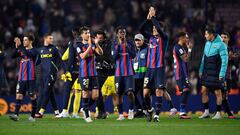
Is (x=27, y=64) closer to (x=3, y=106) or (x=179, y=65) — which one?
(x=179, y=65)

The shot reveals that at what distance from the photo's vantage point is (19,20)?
112 feet

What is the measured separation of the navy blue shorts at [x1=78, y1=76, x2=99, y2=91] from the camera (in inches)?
808

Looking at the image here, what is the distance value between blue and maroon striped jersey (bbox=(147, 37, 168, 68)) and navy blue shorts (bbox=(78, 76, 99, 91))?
144 cm

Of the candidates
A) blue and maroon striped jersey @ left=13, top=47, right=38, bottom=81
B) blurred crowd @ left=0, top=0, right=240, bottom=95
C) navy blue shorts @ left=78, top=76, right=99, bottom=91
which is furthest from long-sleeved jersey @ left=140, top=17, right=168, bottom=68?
blurred crowd @ left=0, top=0, right=240, bottom=95

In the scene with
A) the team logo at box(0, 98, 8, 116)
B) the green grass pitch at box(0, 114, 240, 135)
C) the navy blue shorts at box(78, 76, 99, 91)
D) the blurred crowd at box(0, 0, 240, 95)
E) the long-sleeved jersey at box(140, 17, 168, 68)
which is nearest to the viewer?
the green grass pitch at box(0, 114, 240, 135)

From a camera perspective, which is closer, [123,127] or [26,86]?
[123,127]

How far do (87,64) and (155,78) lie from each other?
178cm

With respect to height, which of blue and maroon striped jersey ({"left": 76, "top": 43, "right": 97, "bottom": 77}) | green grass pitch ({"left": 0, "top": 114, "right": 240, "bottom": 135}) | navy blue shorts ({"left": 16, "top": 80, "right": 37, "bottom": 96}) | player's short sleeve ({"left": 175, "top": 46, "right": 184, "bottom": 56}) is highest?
player's short sleeve ({"left": 175, "top": 46, "right": 184, "bottom": 56})

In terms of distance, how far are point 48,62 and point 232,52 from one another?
5.29 meters

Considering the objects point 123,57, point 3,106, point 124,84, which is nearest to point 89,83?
point 124,84

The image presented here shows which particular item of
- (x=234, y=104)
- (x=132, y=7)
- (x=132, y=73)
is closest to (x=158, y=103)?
(x=132, y=73)

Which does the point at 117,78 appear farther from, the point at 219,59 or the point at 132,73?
the point at 219,59

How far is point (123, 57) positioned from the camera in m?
21.8

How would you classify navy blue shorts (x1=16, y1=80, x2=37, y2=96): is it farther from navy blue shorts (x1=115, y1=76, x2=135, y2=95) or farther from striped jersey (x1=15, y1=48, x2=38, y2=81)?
navy blue shorts (x1=115, y1=76, x2=135, y2=95)
